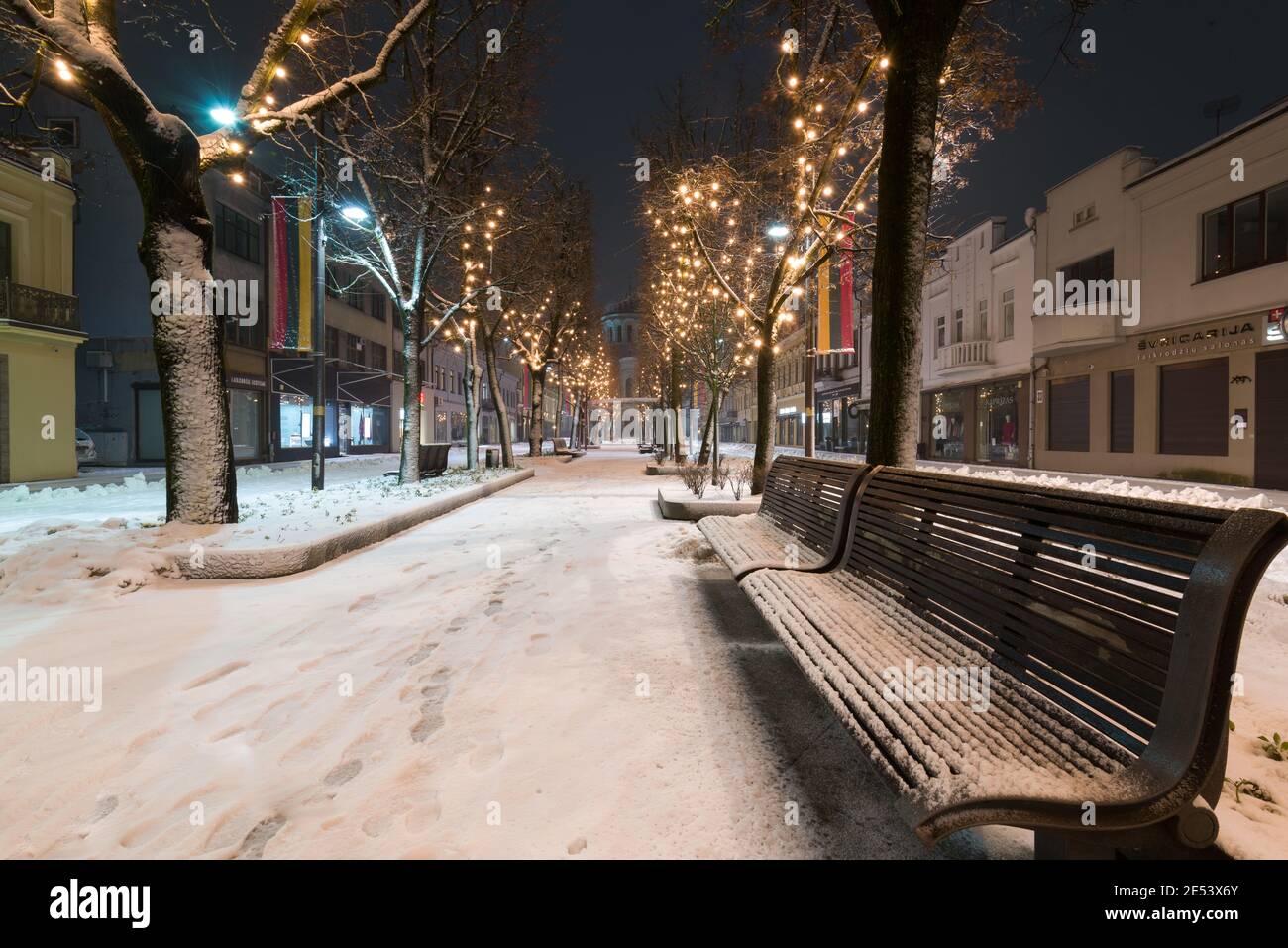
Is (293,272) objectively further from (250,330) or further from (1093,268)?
(1093,268)

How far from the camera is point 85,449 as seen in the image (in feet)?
70.6

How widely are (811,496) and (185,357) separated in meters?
6.77

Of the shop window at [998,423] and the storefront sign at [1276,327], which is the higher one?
the storefront sign at [1276,327]

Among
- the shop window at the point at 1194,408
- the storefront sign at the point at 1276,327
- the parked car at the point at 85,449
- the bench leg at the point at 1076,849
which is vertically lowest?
the bench leg at the point at 1076,849

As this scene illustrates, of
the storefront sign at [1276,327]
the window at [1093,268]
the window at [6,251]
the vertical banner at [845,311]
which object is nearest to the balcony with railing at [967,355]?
the window at [1093,268]

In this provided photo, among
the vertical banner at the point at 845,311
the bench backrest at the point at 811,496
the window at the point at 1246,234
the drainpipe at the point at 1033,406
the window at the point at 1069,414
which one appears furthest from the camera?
the drainpipe at the point at 1033,406

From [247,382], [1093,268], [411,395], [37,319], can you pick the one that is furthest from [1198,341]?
[247,382]

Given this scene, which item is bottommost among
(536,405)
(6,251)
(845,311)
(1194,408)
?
(1194,408)

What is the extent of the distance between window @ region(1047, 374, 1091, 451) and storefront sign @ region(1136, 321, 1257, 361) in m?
2.52

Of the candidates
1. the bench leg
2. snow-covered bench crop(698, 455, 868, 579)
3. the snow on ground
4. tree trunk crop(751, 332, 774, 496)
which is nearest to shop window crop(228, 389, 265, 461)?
tree trunk crop(751, 332, 774, 496)

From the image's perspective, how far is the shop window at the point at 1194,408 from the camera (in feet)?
56.0

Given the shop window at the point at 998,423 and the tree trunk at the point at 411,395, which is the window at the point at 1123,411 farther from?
the tree trunk at the point at 411,395

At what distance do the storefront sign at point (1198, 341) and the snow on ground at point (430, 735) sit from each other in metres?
18.4

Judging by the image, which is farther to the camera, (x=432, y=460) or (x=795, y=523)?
(x=432, y=460)
